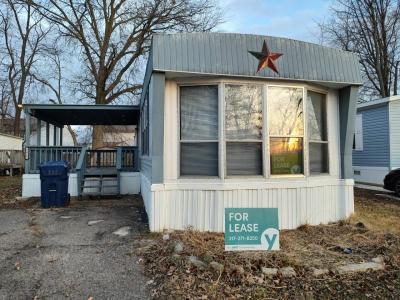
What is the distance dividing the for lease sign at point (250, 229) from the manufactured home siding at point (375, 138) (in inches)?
437

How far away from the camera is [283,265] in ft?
15.5

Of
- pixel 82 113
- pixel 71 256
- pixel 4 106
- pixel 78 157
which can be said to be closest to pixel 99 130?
pixel 82 113

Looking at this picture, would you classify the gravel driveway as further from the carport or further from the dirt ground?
the carport

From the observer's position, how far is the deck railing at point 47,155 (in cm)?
1130

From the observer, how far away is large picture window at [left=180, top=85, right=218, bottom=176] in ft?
21.1

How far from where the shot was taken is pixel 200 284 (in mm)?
4184

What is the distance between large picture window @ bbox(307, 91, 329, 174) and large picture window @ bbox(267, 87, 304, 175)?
0.32m

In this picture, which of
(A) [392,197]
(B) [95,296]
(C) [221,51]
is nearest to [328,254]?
(B) [95,296]

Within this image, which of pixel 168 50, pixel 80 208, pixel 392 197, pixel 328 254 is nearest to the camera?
pixel 328 254

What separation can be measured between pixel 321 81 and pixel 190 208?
3.45m

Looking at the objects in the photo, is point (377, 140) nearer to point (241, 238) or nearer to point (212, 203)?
point (212, 203)

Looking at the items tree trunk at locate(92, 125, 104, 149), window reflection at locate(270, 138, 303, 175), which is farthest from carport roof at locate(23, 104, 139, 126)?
window reflection at locate(270, 138, 303, 175)

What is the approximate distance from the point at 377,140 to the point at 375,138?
17 centimetres

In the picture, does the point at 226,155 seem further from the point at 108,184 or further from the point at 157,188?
the point at 108,184
